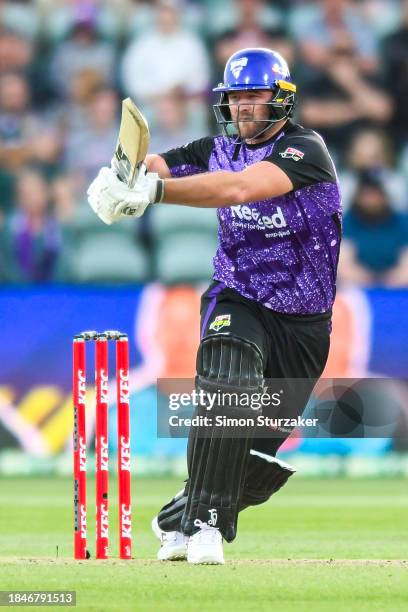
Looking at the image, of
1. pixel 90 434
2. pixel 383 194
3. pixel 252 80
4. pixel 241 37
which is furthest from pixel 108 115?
pixel 252 80

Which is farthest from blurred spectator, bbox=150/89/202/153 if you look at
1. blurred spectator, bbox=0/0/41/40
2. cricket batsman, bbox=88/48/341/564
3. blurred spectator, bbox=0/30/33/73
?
cricket batsman, bbox=88/48/341/564

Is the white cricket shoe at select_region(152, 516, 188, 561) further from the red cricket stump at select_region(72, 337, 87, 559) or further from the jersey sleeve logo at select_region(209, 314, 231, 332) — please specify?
the jersey sleeve logo at select_region(209, 314, 231, 332)

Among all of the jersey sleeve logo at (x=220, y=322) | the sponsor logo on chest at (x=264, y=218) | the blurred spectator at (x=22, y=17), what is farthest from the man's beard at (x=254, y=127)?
the blurred spectator at (x=22, y=17)

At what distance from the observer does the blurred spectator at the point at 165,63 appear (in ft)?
39.8

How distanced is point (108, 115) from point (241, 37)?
139cm

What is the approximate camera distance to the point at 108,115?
12.0 m

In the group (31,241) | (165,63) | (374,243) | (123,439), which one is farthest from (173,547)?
(165,63)

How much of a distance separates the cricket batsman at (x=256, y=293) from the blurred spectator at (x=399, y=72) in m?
6.22

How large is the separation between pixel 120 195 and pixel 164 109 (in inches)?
290

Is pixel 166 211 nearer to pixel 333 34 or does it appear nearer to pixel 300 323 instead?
pixel 333 34

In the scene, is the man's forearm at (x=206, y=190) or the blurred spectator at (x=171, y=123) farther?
the blurred spectator at (x=171, y=123)

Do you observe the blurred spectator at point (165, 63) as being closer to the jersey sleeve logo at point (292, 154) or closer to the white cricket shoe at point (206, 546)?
the jersey sleeve logo at point (292, 154)

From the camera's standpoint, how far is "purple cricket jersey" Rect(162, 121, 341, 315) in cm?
559

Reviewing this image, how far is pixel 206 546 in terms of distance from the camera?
5332 millimetres
